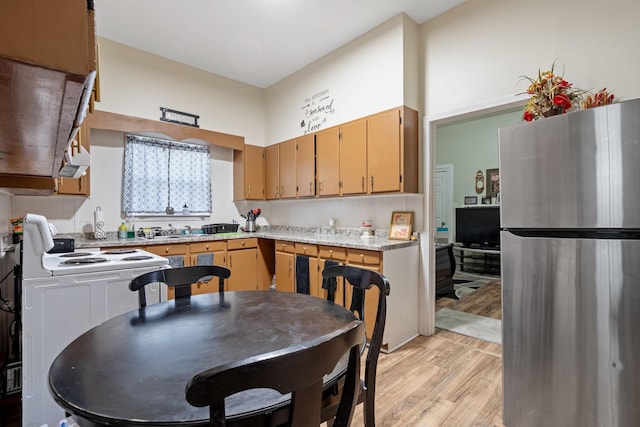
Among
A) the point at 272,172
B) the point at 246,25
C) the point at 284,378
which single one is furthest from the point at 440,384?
the point at 246,25

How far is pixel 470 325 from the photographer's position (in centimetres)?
329

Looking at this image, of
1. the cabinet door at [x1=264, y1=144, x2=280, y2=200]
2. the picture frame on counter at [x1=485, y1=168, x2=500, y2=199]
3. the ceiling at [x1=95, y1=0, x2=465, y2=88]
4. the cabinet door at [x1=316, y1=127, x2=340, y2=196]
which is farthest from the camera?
the picture frame on counter at [x1=485, y1=168, x2=500, y2=199]

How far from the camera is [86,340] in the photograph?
3.65 ft

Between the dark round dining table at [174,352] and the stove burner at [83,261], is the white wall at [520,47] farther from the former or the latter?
the stove burner at [83,261]

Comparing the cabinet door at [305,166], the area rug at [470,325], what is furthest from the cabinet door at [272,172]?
the area rug at [470,325]

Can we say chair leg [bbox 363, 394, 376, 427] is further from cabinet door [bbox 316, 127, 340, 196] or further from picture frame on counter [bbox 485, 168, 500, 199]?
picture frame on counter [bbox 485, 168, 500, 199]

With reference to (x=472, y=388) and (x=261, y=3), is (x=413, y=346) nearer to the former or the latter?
(x=472, y=388)

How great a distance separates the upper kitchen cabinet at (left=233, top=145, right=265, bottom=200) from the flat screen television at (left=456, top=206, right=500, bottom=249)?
3852 millimetres

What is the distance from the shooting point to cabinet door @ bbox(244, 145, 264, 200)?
4.48 metres

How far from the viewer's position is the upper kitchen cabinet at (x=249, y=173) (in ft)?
14.7

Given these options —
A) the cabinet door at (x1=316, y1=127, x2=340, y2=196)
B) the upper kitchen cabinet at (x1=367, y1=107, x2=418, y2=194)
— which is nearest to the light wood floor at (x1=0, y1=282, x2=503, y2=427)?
the upper kitchen cabinet at (x1=367, y1=107, x2=418, y2=194)

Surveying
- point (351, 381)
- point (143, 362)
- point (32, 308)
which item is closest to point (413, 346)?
point (351, 381)

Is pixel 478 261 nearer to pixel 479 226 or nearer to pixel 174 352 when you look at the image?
pixel 479 226

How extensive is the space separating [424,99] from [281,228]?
9.00ft
